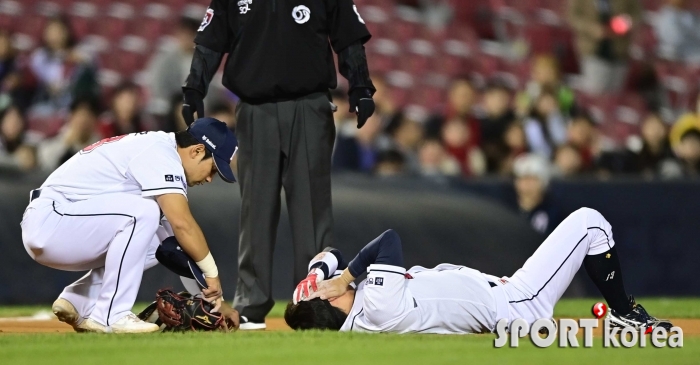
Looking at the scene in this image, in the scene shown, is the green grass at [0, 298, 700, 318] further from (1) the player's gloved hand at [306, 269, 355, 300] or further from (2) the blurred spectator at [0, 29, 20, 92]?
(2) the blurred spectator at [0, 29, 20, 92]

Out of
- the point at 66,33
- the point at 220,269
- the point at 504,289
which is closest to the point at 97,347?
the point at 504,289

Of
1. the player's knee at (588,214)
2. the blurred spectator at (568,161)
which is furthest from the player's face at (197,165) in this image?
the blurred spectator at (568,161)

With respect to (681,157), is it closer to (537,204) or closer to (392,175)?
(537,204)

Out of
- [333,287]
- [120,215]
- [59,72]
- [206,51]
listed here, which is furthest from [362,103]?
[59,72]

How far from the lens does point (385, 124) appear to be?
37.9 feet

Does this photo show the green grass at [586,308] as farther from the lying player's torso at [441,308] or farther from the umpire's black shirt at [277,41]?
the lying player's torso at [441,308]

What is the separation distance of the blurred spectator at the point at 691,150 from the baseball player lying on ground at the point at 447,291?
585 cm

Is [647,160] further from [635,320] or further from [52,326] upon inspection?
[52,326]

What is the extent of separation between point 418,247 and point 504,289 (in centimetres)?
393

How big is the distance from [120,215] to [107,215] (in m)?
0.08

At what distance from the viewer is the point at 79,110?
10164 mm

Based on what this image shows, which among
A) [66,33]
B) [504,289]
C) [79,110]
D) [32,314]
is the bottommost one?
[32,314]

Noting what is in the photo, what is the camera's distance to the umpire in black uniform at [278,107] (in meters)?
6.96

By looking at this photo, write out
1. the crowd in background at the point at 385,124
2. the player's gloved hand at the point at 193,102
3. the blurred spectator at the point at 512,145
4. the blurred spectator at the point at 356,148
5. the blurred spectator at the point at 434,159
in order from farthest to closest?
the blurred spectator at the point at 512,145 < the blurred spectator at the point at 434,159 < the blurred spectator at the point at 356,148 < the crowd in background at the point at 385,124 < the player's gloved hand at the point at 193,102
